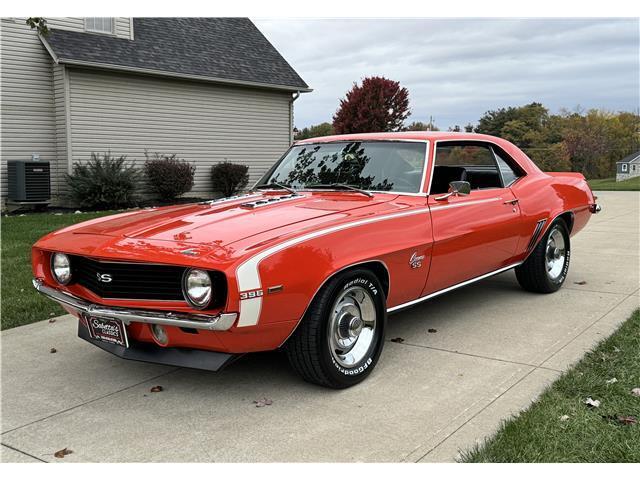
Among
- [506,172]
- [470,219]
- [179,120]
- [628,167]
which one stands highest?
[179,120]

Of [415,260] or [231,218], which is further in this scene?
[415,260]

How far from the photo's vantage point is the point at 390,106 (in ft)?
124

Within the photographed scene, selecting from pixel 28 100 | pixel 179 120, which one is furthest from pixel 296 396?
pixel 179 120

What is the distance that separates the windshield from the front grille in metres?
1.82

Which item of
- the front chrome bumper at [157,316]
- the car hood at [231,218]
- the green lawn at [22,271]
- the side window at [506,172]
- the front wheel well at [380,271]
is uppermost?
the side window at [506,172]

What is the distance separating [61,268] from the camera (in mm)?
3764

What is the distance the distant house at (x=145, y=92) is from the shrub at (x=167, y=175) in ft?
1.34

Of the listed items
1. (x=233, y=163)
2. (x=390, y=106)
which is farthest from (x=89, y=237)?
(x=390, y=106)

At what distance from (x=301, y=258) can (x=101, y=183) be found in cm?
1158

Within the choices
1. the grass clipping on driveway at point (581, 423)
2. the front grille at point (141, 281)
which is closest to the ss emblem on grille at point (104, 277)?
the front grille at point (141, 281)

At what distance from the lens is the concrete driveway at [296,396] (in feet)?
9.71

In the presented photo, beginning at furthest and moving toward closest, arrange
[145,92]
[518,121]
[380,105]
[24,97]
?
[518,121] → [380,105] → [145,92] → [24,97]

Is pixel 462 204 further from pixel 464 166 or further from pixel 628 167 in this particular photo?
pixel 628 167

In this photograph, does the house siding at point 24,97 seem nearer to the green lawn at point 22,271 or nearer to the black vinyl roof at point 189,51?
the black vinyl roof at point 189,51
